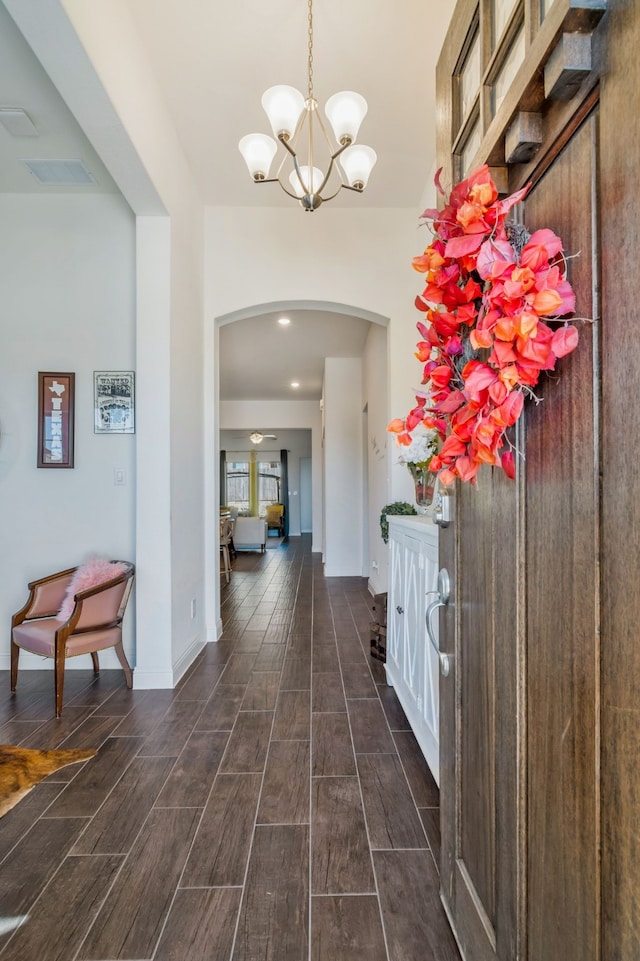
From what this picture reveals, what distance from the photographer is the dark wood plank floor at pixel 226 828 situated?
1.31m

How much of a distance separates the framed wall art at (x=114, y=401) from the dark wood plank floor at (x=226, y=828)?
1747 millimetres

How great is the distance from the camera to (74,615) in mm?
2701

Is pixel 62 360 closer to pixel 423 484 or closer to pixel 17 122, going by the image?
pixel 17 122

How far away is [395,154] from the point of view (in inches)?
126

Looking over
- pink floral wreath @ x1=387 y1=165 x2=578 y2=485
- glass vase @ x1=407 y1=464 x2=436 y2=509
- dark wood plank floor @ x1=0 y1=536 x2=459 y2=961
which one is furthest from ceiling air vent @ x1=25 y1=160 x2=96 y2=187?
dark wood plank floor @ x1=0 y1=536 x2=459 y2=961

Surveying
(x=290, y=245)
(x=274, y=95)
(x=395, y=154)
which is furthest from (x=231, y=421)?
(x=274, y=95)

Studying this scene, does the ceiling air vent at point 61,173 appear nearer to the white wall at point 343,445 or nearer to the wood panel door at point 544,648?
the wood panel door at point 544,648

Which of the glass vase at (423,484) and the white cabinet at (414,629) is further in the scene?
the glass vase at (423,484)

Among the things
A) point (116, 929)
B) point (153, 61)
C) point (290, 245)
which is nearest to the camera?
point (116, 929)

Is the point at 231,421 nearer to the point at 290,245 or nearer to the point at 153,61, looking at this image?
the point at 290,245

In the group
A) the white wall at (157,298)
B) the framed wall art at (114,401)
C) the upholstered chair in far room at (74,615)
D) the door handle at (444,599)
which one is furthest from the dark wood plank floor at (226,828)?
the framed wall art at (114,401)

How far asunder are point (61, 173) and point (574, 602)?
3.91 meters

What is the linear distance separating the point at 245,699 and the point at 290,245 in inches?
135

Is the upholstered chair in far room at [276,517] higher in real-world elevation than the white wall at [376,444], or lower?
lower
